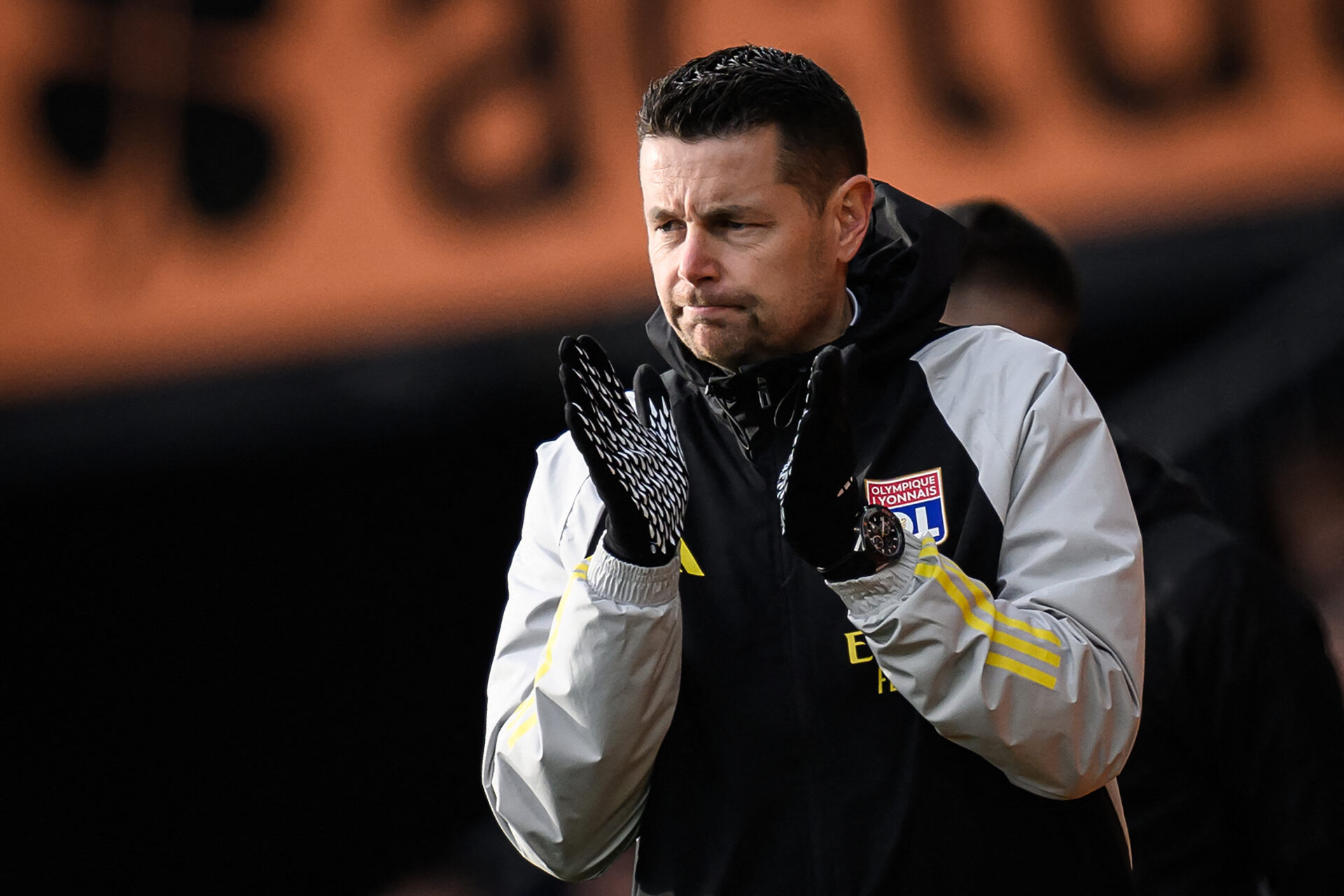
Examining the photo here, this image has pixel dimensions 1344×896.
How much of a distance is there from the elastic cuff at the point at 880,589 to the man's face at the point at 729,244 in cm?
27

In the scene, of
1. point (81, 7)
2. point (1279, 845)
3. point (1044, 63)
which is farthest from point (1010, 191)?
point (81, 7)

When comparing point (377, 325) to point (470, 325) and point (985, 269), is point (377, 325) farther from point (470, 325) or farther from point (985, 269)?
point (985, 269)

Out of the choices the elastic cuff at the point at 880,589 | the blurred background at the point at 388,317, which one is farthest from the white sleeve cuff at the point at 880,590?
the blurred background at the point at 388,317

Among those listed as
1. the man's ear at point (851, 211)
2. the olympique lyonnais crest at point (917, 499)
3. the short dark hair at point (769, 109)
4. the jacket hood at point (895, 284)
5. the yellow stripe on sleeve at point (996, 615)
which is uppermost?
the short dark hair at point (769, 109)

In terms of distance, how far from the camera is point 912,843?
1.18m

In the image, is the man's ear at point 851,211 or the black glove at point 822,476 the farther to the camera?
the man's ear at point 851,211

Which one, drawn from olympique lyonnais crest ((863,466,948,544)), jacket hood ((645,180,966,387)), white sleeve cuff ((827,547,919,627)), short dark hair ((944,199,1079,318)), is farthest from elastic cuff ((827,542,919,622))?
short dark hair ((944,199,1079,318))

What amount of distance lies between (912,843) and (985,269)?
97 cm

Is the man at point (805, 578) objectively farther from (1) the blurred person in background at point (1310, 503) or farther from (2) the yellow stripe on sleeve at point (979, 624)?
(1) the blurred person in background at point (1310, 503)

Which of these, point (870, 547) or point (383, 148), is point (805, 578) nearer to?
point (870, 547)

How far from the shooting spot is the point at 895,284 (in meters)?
1.39

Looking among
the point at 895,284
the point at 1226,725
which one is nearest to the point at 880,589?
the point at 895,284

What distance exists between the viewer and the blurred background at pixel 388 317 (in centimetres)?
297

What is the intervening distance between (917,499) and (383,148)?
221 centimetres
